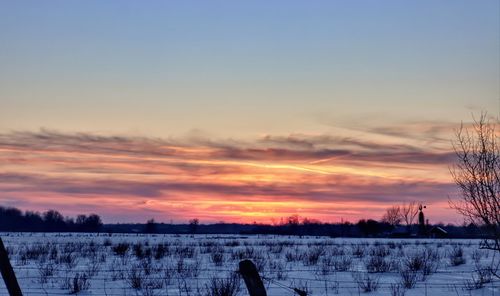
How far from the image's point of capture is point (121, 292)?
38.9 ft

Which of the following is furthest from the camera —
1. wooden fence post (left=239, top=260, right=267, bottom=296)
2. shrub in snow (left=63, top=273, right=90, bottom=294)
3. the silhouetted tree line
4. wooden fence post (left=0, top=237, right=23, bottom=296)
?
the silhouetted tree line

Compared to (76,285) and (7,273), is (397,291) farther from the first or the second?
(7,273)

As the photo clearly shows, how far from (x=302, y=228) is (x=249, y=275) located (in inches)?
6577

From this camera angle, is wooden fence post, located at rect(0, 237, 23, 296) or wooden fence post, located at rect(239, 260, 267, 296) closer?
wooden fence post, located at rect(239, 260, 267, 296)

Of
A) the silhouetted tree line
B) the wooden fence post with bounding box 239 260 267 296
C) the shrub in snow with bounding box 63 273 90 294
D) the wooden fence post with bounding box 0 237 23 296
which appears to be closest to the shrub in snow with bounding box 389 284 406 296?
the wooden fence post with bounding box 239 260 267 296

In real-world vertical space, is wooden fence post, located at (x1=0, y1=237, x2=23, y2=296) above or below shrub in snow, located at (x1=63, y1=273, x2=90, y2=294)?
above

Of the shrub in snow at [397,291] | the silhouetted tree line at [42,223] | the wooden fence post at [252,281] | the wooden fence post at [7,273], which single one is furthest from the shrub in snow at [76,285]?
the silhouetted tree line at [42,223]

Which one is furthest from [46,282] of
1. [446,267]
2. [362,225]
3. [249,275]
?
[362,225]

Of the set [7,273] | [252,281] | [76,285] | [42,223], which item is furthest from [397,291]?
[42,223]

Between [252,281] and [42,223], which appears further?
[42,223]

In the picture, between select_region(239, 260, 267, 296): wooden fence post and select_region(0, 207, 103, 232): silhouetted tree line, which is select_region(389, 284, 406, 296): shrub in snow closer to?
select_region(239, 260, 267, 296): wooden fence post

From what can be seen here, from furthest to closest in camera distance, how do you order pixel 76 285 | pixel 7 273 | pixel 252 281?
1. pixel 76 285
2. pixel 7 273
3. pixel 252 281

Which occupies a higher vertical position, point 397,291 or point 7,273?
point 7,273

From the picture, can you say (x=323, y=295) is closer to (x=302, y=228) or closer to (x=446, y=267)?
(x=446, y=267)
